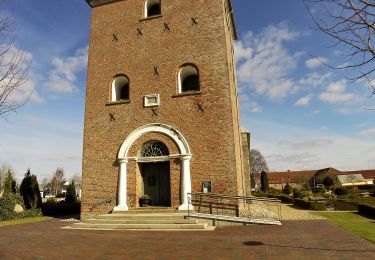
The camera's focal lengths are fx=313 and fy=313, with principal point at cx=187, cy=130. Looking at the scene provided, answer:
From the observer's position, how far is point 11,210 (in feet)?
60.5

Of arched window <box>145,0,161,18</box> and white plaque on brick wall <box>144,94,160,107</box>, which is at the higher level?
arched window <box>145,0,161,18</box>

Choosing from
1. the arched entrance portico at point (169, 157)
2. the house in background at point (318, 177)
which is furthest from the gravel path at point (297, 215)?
the house in background at point (318, 177)

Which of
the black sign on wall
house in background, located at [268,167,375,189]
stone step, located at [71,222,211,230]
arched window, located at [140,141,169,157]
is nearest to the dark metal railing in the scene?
the black sign on wall

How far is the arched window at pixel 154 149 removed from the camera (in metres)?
15.6

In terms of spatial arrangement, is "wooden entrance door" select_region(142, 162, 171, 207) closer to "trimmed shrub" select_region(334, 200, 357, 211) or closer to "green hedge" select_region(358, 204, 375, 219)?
"green hedge" select_region(358, 204, 375, 219)

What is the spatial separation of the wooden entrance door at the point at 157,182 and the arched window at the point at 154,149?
616 millimetres

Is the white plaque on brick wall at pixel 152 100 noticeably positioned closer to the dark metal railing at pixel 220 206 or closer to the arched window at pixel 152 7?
the dark metal railing at pixel 220 206

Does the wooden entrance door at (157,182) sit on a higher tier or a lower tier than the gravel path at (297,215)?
higher

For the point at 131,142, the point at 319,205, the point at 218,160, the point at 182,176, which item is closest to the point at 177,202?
the point at 182,176

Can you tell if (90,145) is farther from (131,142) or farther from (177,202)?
(177,202)

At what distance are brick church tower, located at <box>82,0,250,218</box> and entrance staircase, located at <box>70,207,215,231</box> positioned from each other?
891mm

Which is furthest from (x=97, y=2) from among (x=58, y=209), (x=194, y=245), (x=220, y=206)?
(x=194, y=245)

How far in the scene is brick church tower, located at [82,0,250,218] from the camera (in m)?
14.7

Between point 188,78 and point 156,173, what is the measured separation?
5.41 meters
